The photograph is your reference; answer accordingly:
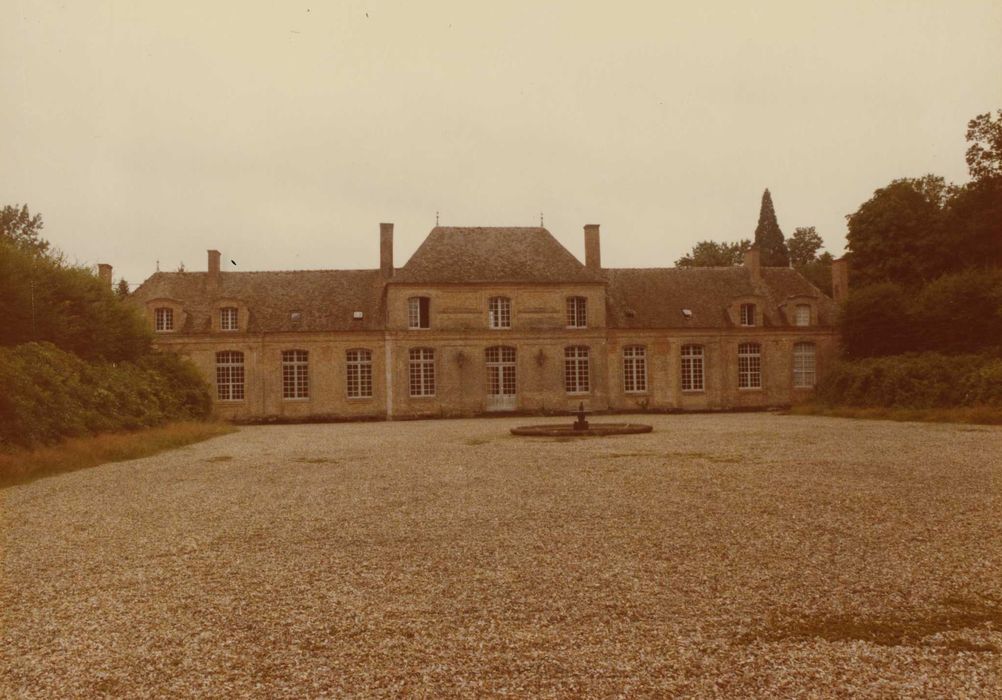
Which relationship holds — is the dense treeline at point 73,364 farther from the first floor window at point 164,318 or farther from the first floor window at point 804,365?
the first floor window at point 804,365

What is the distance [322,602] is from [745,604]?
2635 mm

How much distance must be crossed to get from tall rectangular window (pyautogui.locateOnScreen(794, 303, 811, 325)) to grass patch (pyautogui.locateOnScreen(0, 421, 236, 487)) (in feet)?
75.2

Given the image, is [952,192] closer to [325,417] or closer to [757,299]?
[757,299]

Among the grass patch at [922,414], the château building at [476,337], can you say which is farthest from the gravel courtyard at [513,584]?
the château building at [476,337]

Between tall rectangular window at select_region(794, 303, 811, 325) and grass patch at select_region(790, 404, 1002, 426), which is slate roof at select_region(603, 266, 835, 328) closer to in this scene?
tall rectangular window at select_region(794, 303, 811, 325)

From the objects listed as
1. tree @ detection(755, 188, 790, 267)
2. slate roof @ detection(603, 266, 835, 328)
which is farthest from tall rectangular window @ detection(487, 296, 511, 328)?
tree @ detection(755, 188, 790, 267)

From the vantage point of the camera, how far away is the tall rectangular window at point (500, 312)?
30.0 metres

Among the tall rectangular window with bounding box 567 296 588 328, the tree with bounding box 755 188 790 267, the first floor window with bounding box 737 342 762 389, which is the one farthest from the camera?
the tree with bounding box 755 188 790 267

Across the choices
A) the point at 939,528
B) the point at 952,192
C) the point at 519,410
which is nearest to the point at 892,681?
the point at 939,528

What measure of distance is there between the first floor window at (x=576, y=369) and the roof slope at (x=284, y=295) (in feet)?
23.9

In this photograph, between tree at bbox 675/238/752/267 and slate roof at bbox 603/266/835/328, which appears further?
tree at bbox 675/238/752/267

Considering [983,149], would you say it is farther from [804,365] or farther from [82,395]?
[82,395]

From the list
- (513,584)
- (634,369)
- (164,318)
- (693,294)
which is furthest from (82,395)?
(693,294)

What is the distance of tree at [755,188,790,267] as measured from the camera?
153 feet
